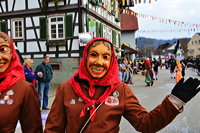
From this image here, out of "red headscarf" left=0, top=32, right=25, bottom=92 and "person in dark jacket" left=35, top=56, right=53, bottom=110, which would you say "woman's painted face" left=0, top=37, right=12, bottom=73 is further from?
"person in dark jacket" left=35, top=56, right=53, bottom=110

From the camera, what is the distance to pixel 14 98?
7.22 feet

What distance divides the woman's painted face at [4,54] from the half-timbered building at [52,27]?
1123cm

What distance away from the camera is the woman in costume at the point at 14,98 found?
217 cm

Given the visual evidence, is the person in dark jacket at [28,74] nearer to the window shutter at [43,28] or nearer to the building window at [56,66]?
the building window at [56,66]

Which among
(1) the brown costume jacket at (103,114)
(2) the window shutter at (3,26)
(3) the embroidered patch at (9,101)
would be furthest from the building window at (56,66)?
(1) the brown costume jacket at (103,114)

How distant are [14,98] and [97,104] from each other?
75 cm

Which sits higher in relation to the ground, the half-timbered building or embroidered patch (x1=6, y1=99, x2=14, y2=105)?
the half-timbered building

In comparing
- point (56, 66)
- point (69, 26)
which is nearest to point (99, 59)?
point (69, 26)

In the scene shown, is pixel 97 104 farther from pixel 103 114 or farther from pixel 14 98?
pixel 14 98

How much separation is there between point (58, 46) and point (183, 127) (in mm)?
10396

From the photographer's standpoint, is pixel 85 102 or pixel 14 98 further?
pixel 14 98

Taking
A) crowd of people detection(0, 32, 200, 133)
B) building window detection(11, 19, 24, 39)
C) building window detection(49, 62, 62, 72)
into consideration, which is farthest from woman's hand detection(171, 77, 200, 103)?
building window detection(11, 19, 24, 39)

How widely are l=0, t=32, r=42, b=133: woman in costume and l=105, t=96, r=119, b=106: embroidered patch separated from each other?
0.71 meters

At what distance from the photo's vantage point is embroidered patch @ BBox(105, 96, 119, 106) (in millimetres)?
2078
